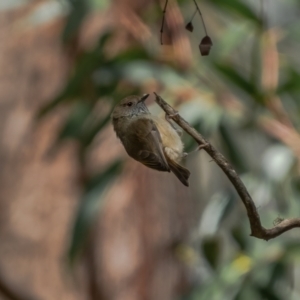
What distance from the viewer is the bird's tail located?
2.49 feet

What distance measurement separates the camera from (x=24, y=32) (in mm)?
3127

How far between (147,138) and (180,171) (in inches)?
2.2

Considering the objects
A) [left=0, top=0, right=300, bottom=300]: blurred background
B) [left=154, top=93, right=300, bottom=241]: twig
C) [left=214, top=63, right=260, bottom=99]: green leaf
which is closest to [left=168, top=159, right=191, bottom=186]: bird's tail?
[left=154, top=93, right=300, bottom=241]: twig

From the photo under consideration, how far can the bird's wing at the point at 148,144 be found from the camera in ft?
2.38

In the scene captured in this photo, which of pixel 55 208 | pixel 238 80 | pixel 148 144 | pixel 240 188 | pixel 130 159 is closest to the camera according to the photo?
pixel 240 188

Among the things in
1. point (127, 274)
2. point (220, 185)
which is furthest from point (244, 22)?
point (220, 185)

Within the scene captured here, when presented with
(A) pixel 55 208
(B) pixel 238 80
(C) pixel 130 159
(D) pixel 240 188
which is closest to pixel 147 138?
(D) pixel 240 188

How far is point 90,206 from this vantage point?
1916 mm

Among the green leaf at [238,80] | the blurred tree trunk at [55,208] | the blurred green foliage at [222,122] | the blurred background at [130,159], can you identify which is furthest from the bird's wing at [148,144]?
the blurred tree trunk at [55,208]

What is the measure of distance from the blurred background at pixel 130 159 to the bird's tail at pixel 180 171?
85cm

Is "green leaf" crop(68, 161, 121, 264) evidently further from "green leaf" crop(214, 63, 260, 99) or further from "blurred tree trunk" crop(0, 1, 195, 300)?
"blurred tree trunk" crop(0, 1, 195, 300)

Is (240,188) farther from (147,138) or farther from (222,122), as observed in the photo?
(222,122)

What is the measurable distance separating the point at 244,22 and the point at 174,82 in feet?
0.98

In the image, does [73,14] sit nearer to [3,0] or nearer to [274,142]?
[3,0]
